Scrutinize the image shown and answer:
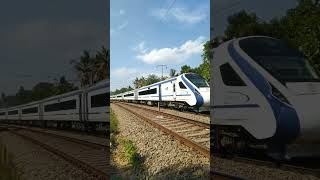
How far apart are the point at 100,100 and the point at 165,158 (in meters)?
2.15

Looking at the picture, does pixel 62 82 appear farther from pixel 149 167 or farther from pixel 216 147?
pixel 216 147

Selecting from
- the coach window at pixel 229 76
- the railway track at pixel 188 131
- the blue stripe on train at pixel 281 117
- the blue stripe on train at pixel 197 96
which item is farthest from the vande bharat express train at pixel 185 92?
the blue stripe on train at pixel 281 117

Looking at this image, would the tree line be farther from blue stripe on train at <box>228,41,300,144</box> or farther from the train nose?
the train nose

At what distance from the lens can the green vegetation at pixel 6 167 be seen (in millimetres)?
4379

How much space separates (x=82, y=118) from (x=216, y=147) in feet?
7.58

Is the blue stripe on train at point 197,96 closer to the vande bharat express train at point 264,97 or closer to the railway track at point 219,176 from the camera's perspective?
the vande bharat express train at point 264,97

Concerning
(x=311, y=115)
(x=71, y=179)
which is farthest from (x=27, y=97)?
(x=311, y=115)

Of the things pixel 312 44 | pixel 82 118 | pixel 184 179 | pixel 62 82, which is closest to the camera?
pixel 62 82

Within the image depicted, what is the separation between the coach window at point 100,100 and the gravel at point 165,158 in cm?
173

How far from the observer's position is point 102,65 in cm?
465

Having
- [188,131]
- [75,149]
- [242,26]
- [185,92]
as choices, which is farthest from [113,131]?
[185,92]

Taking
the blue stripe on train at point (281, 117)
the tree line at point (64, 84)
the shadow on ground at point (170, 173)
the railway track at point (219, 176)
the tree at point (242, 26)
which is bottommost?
the shadow on ground at point (170, 173)

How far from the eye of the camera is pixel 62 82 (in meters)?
4.40

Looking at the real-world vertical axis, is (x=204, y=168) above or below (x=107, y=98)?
below
